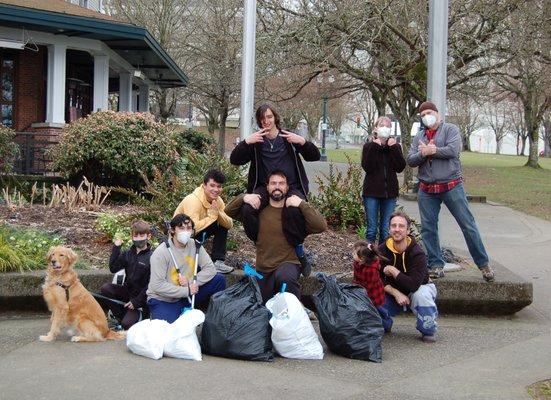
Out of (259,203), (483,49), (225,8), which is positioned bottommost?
(259,203)

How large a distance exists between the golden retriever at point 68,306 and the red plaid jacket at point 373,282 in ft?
7.29

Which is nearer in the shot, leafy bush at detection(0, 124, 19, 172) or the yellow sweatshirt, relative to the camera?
the yellow sweatshirt

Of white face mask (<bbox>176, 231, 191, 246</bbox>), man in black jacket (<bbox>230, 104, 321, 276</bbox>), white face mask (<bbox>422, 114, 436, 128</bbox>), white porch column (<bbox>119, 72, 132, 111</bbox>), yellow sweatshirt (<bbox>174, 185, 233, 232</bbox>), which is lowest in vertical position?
white face mask (<bbox>176, 231, 191, 246</bbox>)

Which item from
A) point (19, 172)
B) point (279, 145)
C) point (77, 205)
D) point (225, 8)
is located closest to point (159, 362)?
point (279, 145)

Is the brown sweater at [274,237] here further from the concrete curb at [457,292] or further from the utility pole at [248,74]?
the utility pole at [248,74]

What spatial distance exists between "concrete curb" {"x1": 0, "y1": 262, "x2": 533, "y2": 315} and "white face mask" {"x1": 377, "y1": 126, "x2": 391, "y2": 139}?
1.58 m

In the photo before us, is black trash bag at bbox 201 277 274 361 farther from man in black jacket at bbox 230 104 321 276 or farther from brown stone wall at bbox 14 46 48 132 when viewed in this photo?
brown stone wall at bbox 14 46 48 132

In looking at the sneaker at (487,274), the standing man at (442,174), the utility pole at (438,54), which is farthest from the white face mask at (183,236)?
the utility pole at (438,54)

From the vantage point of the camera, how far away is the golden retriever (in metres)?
6.18

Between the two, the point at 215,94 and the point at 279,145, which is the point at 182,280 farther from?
the point at 215,94

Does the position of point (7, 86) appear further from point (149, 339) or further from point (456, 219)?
point (149, 339)

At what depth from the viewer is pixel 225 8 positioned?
121 feet

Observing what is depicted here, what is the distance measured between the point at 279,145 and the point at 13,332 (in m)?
2.92

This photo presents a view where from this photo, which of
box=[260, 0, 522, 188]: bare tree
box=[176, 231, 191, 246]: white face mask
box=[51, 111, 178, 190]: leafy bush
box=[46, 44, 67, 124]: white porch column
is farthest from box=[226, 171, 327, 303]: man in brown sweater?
box=[260, 0, 522, 188]: bare tree
